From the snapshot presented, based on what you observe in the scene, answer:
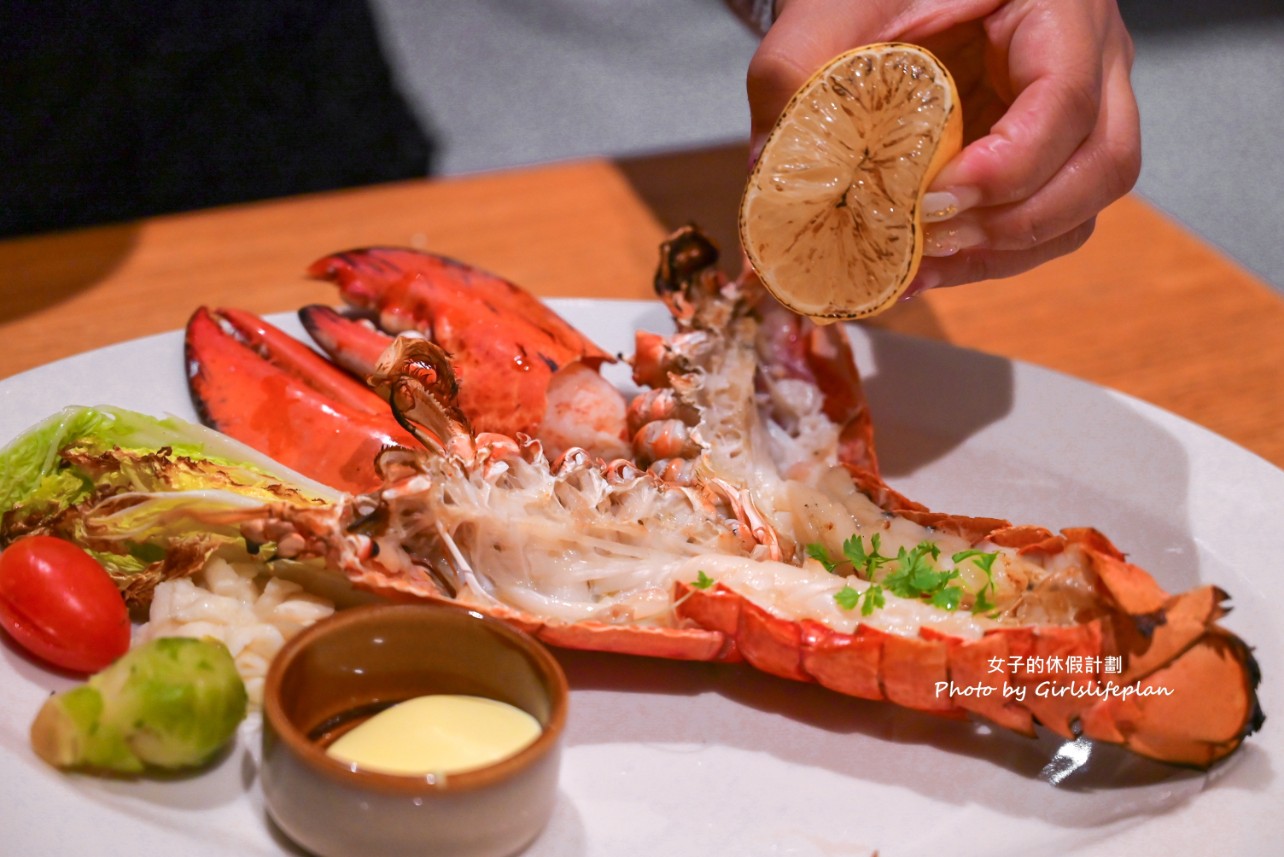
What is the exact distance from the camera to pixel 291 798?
1440 millimetres

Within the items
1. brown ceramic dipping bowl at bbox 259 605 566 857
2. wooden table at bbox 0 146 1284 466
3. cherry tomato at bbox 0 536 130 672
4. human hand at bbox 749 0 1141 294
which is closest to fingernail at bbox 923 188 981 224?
human hand at bbox 749 0 1141 294

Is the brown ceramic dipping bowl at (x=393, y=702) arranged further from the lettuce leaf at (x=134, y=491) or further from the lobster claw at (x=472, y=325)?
the lobster claw at (x=472, y=325)

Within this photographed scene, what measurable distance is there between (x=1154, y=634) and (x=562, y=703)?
2.69 ft

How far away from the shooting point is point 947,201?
1.85 meters

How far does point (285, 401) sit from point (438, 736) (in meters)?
0.88

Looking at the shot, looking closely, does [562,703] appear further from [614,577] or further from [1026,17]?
[1026,17]

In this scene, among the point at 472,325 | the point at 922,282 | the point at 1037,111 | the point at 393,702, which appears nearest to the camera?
the point at 393,702

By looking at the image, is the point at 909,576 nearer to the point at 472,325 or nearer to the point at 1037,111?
the point at 1037,111

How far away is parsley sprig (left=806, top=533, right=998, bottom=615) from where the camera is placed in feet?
5.85

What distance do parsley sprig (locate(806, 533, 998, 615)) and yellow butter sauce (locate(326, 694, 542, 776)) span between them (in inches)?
21.9

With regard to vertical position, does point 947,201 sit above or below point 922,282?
above

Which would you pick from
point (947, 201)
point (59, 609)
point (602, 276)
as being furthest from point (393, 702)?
point (602, 276)

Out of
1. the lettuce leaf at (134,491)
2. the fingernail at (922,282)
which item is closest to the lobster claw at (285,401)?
the lettuce leaf at (134,491)

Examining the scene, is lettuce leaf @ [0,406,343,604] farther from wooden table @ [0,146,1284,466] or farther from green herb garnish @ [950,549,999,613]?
green herb garnish @ [950,549,999,613]
